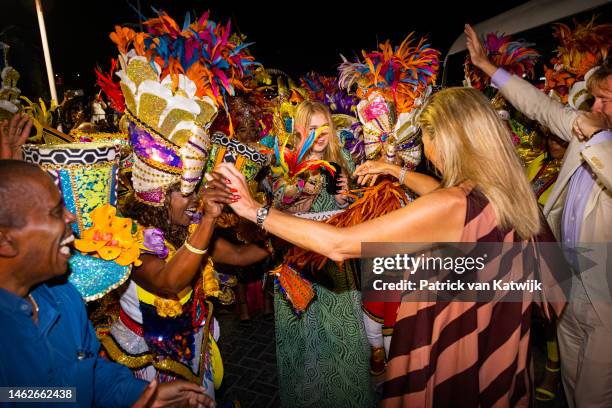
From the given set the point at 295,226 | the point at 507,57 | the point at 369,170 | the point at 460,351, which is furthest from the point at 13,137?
the point at 507,57

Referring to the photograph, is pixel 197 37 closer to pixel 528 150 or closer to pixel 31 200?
pixel 31 200

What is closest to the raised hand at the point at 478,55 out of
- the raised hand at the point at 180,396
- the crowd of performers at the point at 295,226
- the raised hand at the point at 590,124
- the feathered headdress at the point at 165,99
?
the crowd of performers at the point at 295,226

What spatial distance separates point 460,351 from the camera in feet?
6.18

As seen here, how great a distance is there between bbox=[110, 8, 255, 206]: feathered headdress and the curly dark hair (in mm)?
98

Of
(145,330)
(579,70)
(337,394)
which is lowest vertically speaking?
(337,394)

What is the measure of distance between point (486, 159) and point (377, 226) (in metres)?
0.65

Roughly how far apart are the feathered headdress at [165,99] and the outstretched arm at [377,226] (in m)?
0.37

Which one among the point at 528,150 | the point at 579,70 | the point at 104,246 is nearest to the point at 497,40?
the point at 579,70

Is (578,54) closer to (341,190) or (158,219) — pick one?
(341,190)

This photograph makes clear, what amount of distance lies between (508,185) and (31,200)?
206 centimetres

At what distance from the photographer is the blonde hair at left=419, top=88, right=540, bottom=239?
5.98 ft

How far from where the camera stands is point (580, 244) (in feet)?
9.34

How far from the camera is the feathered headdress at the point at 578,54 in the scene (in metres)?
4.23

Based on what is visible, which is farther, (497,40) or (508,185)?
(497,40)
